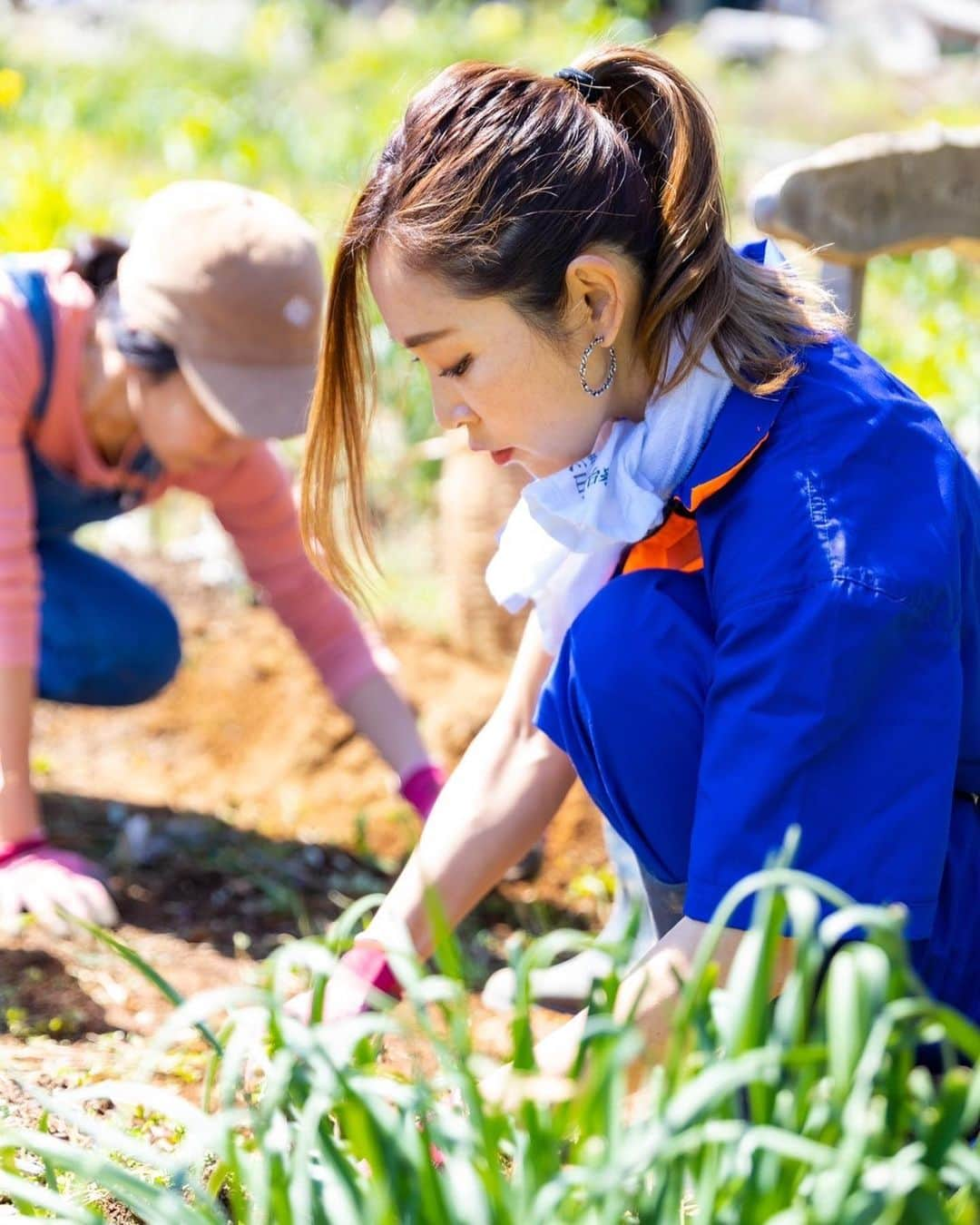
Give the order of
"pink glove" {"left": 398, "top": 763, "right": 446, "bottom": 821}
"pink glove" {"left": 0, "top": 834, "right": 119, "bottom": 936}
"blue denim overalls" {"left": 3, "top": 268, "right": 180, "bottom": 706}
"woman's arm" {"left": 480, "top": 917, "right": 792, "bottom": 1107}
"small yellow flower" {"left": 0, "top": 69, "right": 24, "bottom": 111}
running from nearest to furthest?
"woman's arm" {"left": 480, "top": 917, "right": 792, "bottom": 1107} < "pink glove" {"left": 0, "top": 834, "right": 119, "bottom": 936} < "pink glove" {"left": 398, "top": 763, "right": 446, "bottom": 821} < "blue denim overalls" {"left": 3, "top": 268, "right": 180, "bottom": 706} < "small yellow flower" {"left": 0, "top": 69, "right": 24, "bottom": 111}

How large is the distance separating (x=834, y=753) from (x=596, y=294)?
49 cm

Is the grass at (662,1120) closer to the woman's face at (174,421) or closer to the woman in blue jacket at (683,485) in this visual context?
the woman in blue jacket at (683,485)

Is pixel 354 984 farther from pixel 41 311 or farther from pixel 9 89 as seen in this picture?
pixel 9 89

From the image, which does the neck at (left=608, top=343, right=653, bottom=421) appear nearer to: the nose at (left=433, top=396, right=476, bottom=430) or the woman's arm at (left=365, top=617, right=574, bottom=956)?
the nose at (left=433, top=396, right=476, bottom=430)

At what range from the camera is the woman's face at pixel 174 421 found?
2215 mm

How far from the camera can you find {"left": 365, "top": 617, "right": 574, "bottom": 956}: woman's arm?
172 centimetres

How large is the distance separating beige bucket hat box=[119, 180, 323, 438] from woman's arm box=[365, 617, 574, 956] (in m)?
0.58

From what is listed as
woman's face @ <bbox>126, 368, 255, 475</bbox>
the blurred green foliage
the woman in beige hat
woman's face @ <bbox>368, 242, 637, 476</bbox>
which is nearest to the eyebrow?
woman's face @ <bbox>368, 242, 637, 476</bbox>

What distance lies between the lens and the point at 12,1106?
1.54 metres

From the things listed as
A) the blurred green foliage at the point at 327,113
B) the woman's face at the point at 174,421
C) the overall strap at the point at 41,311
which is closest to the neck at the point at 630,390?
the woman's face at the point at 174,421

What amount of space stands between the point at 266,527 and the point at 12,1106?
1249mm

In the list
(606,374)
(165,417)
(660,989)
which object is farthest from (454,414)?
(165,417)

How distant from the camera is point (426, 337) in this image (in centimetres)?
146

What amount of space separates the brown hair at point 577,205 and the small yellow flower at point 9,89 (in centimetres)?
549
